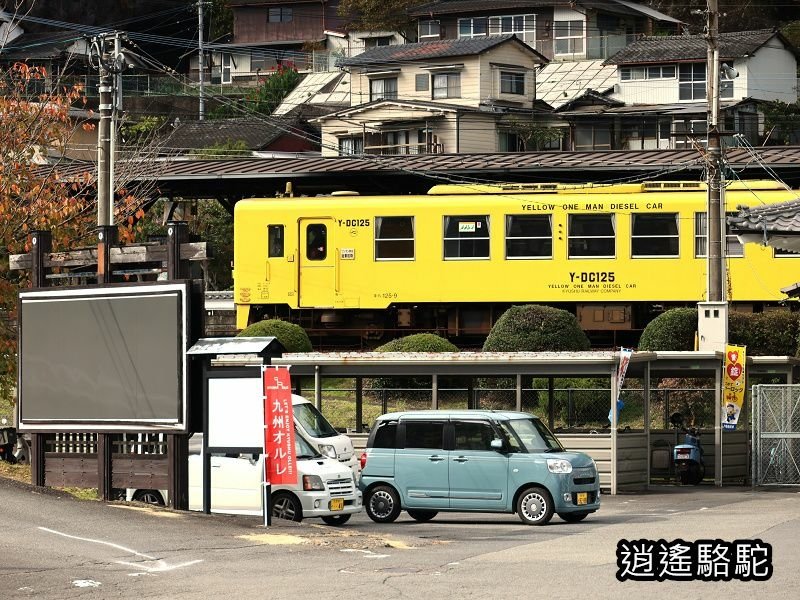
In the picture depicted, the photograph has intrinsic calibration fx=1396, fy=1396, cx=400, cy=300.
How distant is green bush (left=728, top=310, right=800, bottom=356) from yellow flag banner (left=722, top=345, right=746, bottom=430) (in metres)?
5.38

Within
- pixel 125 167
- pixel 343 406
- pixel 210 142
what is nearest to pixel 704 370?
pixel 343 406

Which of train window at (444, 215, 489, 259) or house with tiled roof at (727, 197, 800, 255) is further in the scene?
train window at (444, 215, 489, 259)

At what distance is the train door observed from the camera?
1351 inches

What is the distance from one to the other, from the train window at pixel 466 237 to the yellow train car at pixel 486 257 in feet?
0.08

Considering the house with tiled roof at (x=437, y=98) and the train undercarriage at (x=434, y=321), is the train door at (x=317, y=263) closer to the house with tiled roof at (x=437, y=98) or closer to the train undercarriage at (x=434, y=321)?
the train undercarriage at (x=434, y=321)

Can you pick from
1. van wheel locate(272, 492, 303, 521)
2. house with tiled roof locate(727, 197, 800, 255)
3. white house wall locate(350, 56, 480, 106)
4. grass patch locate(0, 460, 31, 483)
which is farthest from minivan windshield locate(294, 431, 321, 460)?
white house wall locate(350, 56, 480, 106)

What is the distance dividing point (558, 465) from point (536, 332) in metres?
9.58

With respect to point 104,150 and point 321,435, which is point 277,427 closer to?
point 321,435

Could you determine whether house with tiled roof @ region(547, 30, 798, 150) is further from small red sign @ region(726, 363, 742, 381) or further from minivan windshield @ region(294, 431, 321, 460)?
minivan windshield @ region(294, 431, 321, 460)

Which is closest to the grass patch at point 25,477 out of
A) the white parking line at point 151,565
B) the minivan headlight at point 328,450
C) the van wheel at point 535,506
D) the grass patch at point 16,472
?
the grass patch at point 16,472

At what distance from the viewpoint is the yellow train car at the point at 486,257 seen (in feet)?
107

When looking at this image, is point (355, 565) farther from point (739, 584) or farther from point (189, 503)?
point (189, 503)

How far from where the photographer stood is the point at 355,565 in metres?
12.8

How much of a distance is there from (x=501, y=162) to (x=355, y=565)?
28.9 metres
